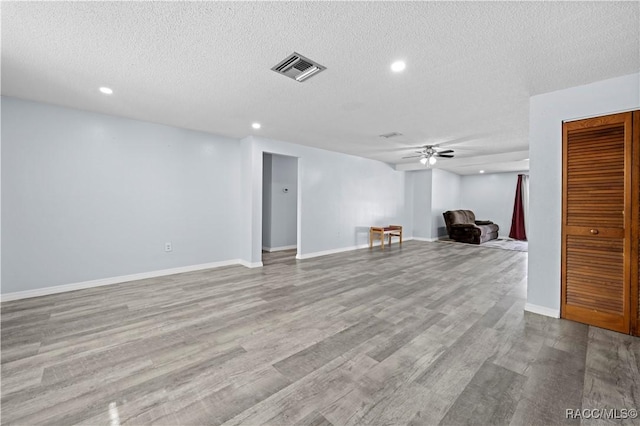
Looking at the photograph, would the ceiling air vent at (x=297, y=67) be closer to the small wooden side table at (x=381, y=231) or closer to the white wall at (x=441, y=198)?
the small wooden side table at (x=381, y=231)

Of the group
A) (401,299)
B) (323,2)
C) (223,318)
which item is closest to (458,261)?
(401,299)

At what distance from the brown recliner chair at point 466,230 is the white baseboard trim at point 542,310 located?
518 centimetres

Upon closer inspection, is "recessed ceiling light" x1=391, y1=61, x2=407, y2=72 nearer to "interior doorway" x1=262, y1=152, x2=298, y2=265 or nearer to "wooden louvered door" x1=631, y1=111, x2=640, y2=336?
"wooden louvered door" x1=631, y1=111, x2=640, y2=336

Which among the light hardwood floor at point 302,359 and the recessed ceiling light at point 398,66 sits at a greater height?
the recessed ceiling light at point 398,66

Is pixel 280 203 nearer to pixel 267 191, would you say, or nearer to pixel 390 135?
pixel 267 191

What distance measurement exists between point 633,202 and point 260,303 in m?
3.81

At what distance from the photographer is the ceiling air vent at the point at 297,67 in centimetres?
217

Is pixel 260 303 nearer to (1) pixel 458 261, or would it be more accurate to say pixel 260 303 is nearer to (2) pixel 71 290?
(2) pixel 71 290

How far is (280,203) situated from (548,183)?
538 cm

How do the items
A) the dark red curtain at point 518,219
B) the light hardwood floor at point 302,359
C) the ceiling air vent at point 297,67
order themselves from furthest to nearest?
the dark red curtain at point 518,219 < the ceiling air vent at point 297,67 < the light hardwood floor at point 302,359

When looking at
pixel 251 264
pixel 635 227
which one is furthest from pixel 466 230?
pixel 251 264

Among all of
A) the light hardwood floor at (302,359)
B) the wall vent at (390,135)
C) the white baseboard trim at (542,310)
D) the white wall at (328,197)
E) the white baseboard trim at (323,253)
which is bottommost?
the light hardwood floor at (302,359)

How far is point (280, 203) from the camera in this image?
6.76 meters

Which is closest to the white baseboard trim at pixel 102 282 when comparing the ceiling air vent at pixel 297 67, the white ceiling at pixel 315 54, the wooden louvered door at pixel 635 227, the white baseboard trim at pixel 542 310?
the white ceiling at pixel 315 54
